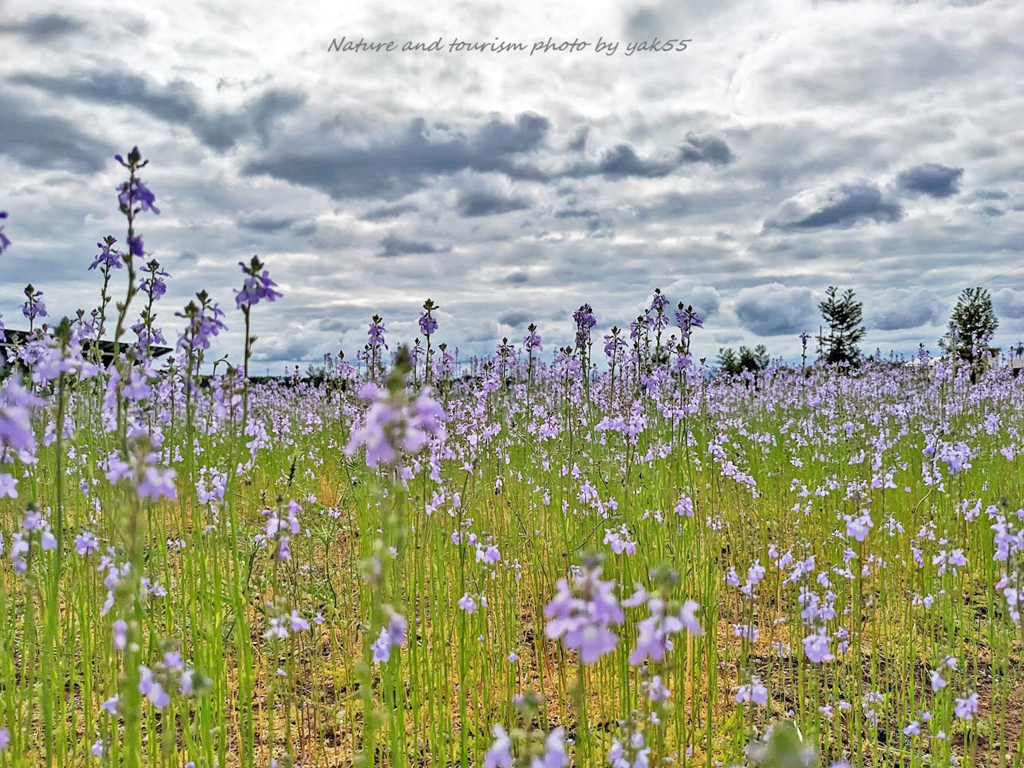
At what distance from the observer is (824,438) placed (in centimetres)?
845

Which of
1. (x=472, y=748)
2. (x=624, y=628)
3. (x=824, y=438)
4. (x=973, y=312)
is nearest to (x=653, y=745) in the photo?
(x=624, y=628)

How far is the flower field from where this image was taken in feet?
6.09

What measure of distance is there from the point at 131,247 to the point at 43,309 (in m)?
2.65

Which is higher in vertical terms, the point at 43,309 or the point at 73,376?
the point at 43,309

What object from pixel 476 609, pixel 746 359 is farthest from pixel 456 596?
pixel 746 359

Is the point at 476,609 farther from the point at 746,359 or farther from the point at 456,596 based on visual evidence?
the point at 746,359

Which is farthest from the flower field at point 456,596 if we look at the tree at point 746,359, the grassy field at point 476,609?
the tree at point 746,359

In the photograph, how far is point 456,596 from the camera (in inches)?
165

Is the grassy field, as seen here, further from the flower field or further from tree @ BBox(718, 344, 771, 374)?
tree @ BBox(718, 344, 771, 374)

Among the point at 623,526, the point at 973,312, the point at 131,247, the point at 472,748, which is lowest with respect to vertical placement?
the point at 472,748

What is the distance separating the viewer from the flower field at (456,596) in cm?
186

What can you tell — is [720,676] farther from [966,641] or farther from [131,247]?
[131,247]

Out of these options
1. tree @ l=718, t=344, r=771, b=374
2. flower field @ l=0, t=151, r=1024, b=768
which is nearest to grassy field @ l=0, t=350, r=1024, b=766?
flower field @ l=0, t=151, r=1024, b=768

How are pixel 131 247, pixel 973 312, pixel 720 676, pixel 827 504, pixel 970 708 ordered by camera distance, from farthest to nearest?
pixel 973 312, pixel 827 504, pixel 720 676, pixel 970 708, pixel 131 247
